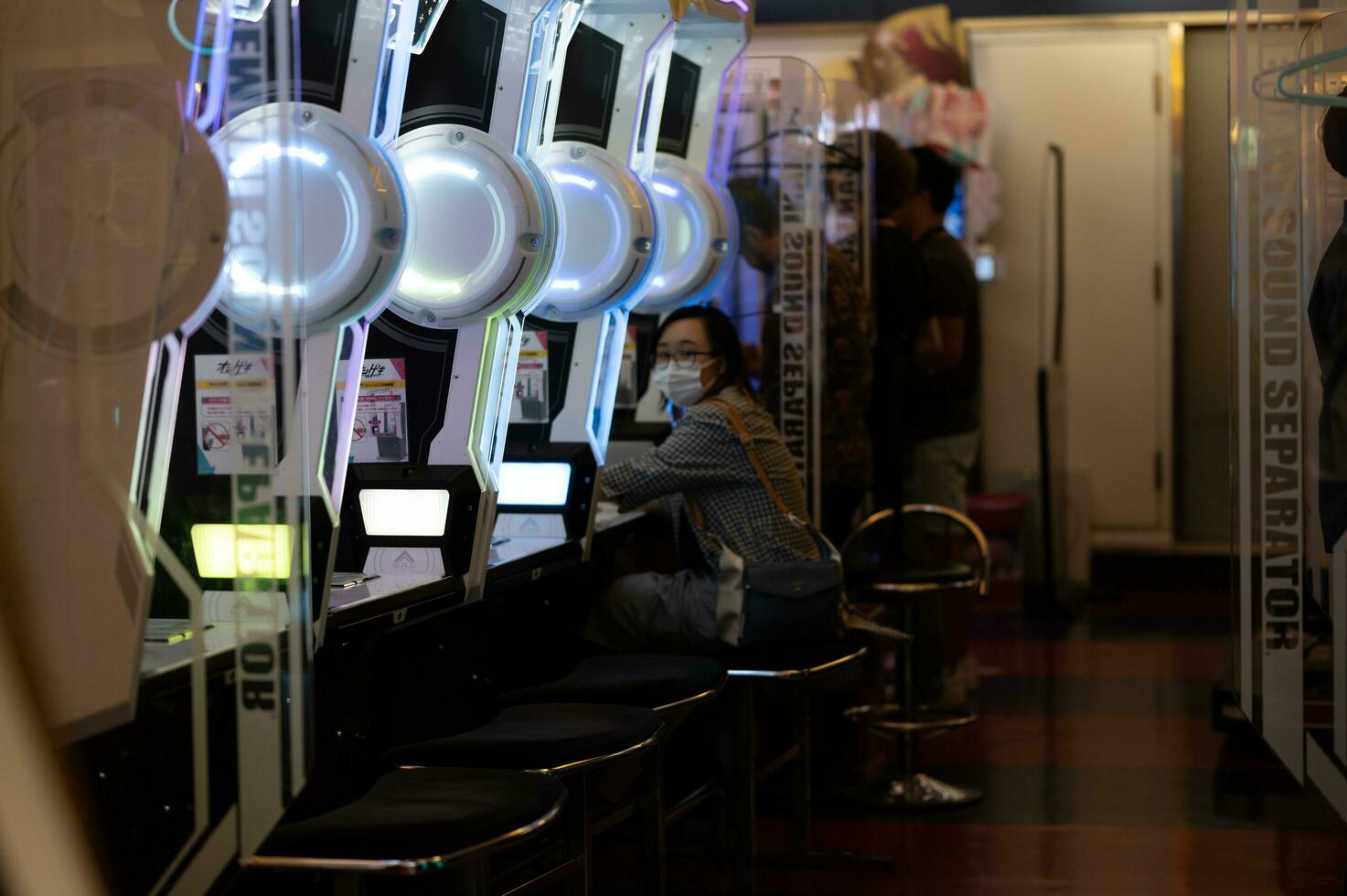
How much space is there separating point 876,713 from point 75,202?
3.18 metres

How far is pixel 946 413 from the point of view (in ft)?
18.2

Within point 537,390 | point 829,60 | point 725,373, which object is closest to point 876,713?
point 725,373

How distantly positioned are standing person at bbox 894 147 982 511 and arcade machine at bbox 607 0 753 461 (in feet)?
3.53

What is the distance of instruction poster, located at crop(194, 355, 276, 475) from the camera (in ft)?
6.00

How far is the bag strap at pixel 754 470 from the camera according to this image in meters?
3.73

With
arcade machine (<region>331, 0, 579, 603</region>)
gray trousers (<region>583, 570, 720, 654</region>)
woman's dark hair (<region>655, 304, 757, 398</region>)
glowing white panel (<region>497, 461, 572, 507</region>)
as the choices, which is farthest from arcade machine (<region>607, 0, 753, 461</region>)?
arcade machine (<region>331, 0, 579, 603</region>)

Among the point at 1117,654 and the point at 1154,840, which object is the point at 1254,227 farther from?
the point at 1117,654

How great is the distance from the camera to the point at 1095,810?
4309mm

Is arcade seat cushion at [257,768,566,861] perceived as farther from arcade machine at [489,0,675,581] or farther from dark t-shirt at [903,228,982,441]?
dark t-shirt at [903,228,982,441]

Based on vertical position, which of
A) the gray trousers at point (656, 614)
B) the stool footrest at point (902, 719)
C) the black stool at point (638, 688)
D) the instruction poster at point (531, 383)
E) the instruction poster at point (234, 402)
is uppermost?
the instruction poster at point (531, 383)

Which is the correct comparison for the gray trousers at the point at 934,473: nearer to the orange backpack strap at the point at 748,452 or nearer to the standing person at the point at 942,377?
the standing person at the point at 942,377

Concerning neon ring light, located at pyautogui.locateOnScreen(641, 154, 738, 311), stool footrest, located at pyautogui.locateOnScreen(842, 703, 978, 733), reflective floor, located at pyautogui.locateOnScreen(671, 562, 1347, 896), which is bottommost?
reflective floor, located at pyautogui.locateOnScreen(671, 562, 1347, 896)

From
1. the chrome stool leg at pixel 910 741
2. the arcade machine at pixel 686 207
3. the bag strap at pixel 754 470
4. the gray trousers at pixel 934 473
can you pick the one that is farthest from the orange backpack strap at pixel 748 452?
the gray trousers at pixel 934 473

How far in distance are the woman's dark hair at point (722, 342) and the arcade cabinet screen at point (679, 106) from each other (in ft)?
2.31
